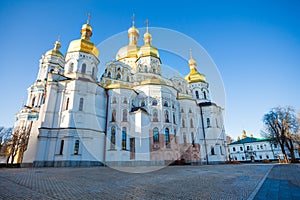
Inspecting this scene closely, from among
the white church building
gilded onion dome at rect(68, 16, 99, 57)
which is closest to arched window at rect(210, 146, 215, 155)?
the white church building

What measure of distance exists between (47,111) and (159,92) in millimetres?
16349

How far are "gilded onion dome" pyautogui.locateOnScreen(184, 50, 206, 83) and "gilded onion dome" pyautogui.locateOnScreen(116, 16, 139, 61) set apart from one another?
47.4ft

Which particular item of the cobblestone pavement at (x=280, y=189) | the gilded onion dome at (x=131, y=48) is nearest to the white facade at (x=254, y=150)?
the gilded onion dome at (x=131, y=48)

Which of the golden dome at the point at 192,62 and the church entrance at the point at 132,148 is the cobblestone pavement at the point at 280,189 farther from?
the golden dome at the point at 192,62

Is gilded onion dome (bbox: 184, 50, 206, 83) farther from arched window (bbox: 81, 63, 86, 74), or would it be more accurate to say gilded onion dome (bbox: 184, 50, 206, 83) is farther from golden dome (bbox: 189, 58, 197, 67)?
arched window (bbox: 81, 63, 86, 74)

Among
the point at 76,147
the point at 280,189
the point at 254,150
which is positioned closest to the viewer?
the point at 280,189

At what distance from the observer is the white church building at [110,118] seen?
2209 centimetres

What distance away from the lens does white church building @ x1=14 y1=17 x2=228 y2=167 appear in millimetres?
22094

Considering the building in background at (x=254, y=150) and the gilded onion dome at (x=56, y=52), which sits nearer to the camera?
the gilded onion dome at (x=56, y=52)

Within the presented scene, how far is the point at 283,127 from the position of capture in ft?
109

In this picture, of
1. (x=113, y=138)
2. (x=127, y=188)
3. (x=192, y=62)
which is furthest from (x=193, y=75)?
(x=127, y=188)

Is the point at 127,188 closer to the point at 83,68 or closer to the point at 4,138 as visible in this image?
the point at 83,68

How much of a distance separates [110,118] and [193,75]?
26.3 m

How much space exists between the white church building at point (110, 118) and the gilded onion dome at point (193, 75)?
8.42m
